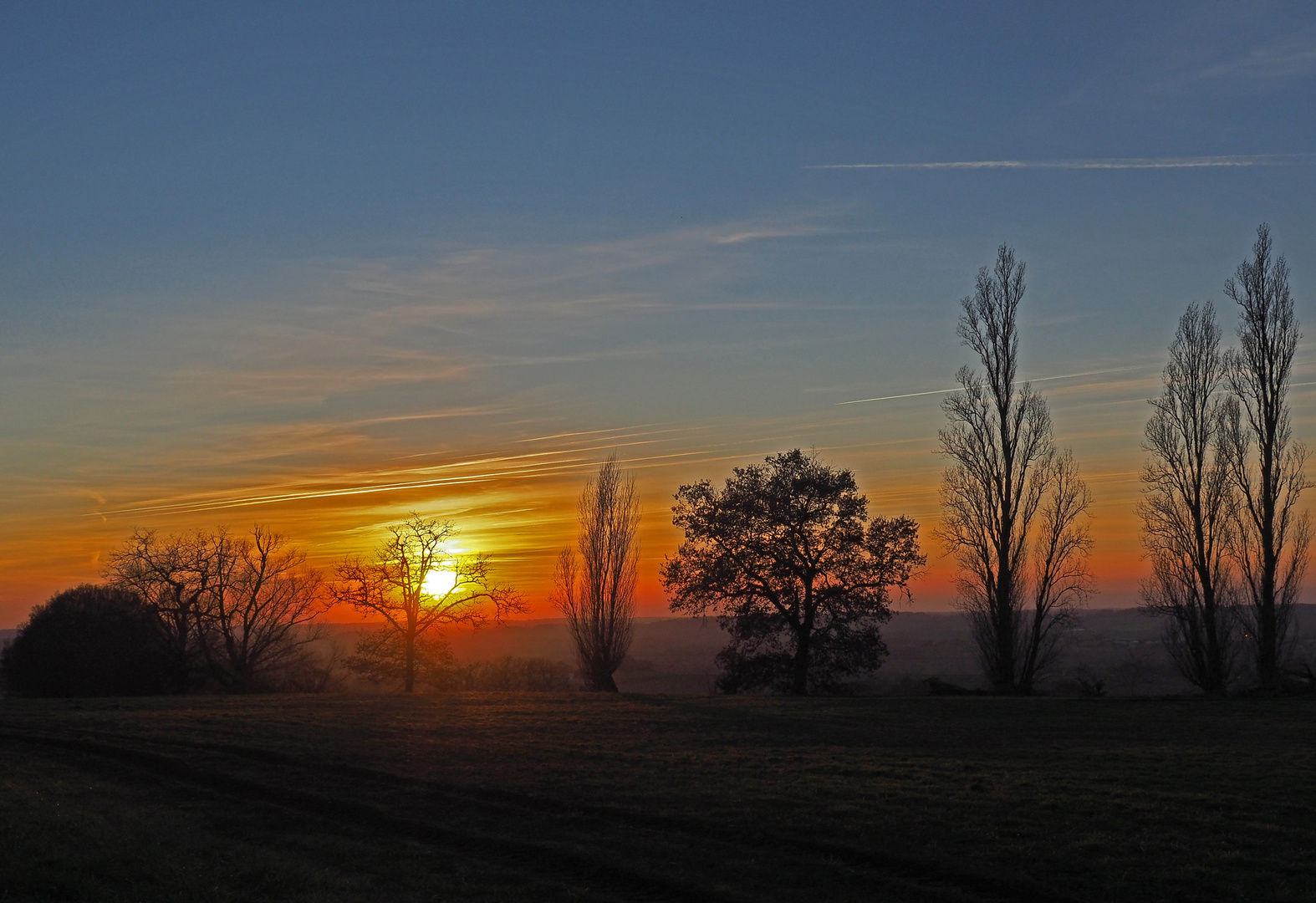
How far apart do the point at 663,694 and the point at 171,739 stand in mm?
19524

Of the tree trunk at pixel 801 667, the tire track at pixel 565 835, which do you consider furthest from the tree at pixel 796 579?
the tire track at pixel 565 835

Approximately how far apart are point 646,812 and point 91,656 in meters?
39.9

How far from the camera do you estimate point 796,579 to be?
39.4m

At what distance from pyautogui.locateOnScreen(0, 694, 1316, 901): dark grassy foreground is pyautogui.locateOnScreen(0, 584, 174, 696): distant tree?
2247cm

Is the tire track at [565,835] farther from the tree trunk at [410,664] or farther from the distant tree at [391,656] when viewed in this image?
the distant tree at [391,656]

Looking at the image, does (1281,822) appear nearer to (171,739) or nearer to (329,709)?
(171,739)

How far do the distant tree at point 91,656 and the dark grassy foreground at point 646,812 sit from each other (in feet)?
73.7

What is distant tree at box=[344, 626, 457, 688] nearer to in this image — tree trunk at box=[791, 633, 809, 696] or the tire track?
tree trunk at box=[791, 633, 809, 696]

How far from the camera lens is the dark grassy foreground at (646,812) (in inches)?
382

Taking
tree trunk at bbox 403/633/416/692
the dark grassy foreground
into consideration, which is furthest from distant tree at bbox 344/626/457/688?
the dark grassy foreground

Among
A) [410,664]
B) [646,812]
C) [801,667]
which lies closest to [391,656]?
[410,664]

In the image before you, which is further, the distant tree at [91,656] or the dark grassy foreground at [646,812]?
the distant tree at [91,656]

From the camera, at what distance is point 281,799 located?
14.0 meters

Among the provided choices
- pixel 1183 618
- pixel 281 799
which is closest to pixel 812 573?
pixel 1183 618
